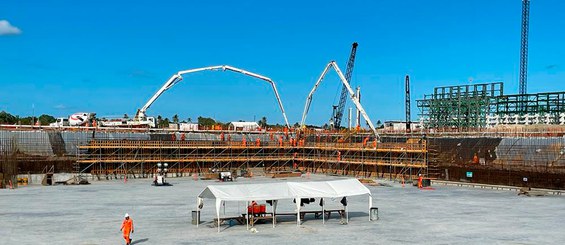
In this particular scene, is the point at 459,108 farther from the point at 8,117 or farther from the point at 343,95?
the point at 8,117

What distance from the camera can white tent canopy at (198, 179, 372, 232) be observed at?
111ft

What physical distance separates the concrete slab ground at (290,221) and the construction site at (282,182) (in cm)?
11

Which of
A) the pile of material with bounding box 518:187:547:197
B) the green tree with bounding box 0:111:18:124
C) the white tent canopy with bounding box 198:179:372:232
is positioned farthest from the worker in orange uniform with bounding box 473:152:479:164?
the green tree with bounding box 0:111:18:124

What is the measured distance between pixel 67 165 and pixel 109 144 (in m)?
5.88

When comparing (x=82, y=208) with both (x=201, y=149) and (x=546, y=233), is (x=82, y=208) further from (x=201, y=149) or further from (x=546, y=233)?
(x=201, y=149)

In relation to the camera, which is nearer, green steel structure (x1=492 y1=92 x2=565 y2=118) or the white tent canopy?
the white tent canopy

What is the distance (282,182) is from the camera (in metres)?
36.3

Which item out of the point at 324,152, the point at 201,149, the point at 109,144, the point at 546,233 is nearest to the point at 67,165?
the point at 109,144

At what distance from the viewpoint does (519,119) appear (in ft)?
440

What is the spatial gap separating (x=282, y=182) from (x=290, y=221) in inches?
114

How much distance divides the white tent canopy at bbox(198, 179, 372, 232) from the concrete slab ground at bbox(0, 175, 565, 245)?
187cm

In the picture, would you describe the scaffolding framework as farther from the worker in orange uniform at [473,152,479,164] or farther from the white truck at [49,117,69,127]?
the white truck at [49,117,69,127]

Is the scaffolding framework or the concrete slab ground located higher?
the scaffolding framework

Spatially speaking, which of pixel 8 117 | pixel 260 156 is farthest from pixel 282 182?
pixel 8 117
